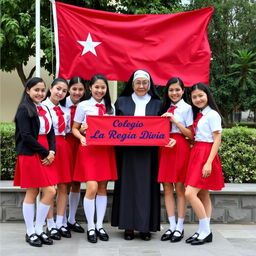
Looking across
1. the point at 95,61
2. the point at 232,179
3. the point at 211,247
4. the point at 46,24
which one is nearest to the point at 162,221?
the point at 211,247

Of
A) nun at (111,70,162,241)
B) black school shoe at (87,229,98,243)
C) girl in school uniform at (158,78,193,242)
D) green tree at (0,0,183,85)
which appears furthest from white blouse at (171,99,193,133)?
green tree at (0,0,183,85)

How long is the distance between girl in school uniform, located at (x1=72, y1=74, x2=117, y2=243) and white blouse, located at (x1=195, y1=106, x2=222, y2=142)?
1.09 metres

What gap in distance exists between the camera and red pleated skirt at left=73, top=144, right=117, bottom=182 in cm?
485

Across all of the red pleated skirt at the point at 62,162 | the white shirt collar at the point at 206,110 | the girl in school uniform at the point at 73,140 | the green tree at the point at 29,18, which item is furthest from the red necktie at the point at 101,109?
the green tree at the point at 29,18

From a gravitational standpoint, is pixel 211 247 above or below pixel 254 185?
below

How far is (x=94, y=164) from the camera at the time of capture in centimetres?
486

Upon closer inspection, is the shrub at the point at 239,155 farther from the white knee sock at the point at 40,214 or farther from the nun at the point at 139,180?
the white knee sock at the point at 40,214

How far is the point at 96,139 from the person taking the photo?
483cm

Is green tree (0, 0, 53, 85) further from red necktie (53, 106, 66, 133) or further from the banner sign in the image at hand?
the banner sign

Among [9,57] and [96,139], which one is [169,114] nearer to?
[96,139]

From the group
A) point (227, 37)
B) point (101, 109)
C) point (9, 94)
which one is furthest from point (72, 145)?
point (227, 37)

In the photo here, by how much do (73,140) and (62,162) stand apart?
0.38 metres

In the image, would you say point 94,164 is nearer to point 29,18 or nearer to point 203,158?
point 203,158

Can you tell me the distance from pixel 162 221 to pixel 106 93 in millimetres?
2134
